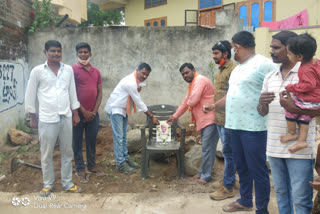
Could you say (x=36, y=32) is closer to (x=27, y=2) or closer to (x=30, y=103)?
(x=27, y=2)

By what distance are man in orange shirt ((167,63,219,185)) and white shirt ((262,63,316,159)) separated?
1.43m

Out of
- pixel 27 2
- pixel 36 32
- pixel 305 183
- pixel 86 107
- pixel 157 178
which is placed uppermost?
pixel 27 2

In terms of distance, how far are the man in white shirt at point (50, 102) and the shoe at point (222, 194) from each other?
6.48ft

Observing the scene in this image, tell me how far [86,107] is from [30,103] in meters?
0.85

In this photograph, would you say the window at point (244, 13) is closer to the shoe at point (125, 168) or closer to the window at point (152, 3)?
the window at point (152, 3)

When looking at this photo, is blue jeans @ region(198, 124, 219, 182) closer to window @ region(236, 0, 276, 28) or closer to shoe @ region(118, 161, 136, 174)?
shoe @ region(118, 161, 136, 174)

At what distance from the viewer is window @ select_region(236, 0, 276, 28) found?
10156 millimetres

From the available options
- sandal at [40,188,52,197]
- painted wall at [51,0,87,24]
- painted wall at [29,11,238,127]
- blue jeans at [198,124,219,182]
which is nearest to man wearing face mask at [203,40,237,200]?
blue jeans at [198,124,219,182]

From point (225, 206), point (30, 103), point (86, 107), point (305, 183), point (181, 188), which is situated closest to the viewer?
point (305, 183)

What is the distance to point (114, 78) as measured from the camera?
6.78m

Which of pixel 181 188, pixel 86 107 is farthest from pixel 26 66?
pixel 181 188

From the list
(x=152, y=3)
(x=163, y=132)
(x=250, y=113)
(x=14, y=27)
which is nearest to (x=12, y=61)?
(x=14, y=27)

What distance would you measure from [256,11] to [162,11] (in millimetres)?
4752

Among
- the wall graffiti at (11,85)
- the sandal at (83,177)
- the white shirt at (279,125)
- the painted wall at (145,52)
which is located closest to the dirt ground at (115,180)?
the sandal at (83,177)
